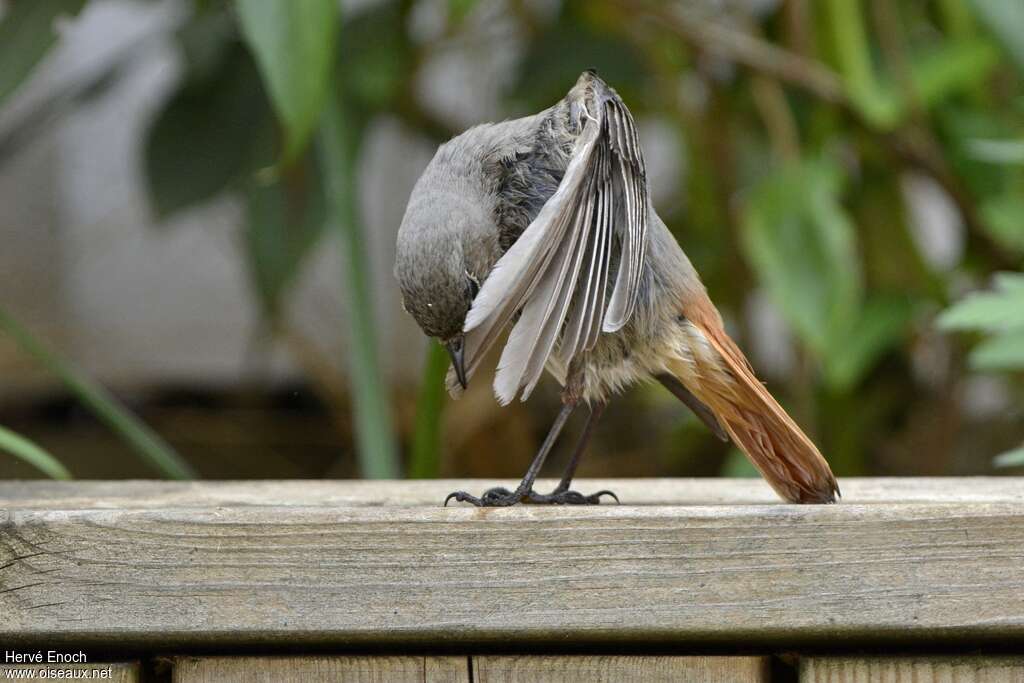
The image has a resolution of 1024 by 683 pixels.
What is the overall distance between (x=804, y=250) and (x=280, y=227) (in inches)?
54.3

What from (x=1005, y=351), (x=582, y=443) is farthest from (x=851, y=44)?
(x=582, y=443)

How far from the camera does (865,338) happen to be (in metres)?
3.53

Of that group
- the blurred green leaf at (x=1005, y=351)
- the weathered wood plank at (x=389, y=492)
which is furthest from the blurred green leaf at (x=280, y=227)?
the blurred green leaf at (x=1005, y=351)

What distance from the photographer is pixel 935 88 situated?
3.46 metres

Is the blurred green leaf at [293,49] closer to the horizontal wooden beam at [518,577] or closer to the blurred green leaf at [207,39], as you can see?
the horizontal wooden beam at [518,577]

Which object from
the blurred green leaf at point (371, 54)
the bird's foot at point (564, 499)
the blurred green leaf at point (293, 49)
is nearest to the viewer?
the bird's foot at point (564, 499)

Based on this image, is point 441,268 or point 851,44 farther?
point 851,44

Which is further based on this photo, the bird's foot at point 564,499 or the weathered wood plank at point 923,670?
the bird's foot at point 564,499

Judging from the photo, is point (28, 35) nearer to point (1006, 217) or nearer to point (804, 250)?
point (804, 250)

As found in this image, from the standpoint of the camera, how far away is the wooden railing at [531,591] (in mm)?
1417

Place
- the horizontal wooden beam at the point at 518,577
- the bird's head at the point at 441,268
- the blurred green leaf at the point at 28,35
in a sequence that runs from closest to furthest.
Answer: the horizontal wooden beam at the point at 518,577 → the bird's head at the point at 441,268 → the blurred green leaf at the point at 28,35

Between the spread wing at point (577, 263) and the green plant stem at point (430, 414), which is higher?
the green plant stem at point (430, 414)

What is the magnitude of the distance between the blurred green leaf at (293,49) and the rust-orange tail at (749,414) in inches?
32.7

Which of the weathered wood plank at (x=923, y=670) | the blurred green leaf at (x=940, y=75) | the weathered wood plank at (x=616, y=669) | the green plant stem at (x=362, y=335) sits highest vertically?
the blurred green leaf at (x=940, y=75)
